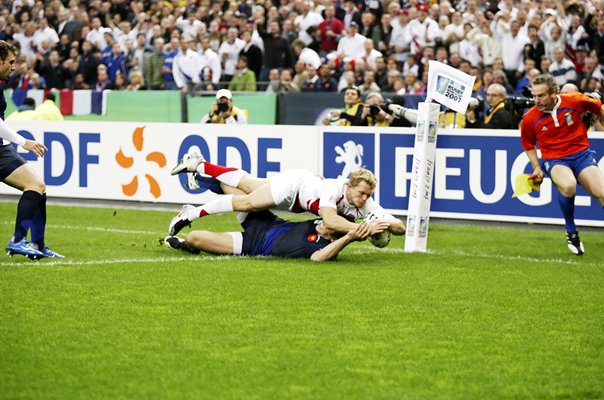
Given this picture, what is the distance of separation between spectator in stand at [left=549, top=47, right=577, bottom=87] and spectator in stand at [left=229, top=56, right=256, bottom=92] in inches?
257

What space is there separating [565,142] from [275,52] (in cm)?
1222

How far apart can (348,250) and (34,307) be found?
5.13 m

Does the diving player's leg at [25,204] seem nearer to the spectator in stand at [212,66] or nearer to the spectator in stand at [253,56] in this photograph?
the spectator in stand at [212,66]

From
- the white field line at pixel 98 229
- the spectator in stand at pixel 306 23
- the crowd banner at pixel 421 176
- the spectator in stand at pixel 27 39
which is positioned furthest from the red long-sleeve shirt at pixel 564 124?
the spectator in stand at pixel 27 39

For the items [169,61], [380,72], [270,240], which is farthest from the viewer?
[169,61]

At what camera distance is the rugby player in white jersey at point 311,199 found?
1178cm

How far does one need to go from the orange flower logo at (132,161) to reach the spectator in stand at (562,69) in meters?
7.02

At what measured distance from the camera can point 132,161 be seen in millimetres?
18422

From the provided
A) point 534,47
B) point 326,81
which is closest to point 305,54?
point 326,81

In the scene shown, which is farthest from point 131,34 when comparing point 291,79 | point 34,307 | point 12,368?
point 12,368

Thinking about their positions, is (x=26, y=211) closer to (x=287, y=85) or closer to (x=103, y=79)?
(x=287, y=85)

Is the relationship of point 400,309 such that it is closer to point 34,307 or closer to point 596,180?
point 34,307

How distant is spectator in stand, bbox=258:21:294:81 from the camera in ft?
81.8

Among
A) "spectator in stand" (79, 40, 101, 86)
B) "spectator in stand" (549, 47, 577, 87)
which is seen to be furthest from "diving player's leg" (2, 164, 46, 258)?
"spectator in stand" (79, 40, 101, 86)
